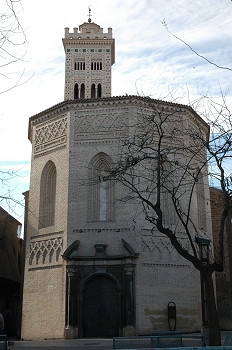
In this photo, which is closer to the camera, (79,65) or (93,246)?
(93,246)

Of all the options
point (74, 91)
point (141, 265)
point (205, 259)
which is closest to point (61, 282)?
point (141, 265)

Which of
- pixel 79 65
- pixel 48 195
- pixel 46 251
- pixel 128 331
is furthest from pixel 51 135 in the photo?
pixel 79 65

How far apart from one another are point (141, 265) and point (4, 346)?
10.5 m

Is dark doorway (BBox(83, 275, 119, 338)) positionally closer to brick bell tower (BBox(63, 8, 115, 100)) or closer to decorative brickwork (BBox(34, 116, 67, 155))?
decorative brickwork (BBox(34, 116, 67, 155))

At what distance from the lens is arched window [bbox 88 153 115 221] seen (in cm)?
2003

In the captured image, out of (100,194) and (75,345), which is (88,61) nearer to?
(100,194)

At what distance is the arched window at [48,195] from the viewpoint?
834 inches

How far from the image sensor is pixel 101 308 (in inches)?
725

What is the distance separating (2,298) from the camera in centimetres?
2698

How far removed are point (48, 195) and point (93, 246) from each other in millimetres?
3991

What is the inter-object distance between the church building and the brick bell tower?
10938mm

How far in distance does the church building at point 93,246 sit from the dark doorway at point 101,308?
0.04m

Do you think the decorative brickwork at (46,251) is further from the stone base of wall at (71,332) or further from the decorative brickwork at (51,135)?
the decorative brickwork at (51,135)

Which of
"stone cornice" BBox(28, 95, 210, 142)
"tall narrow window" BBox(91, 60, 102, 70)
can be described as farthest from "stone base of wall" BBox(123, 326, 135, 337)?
"tall narrow window" BBox(91, 60, 102, 70)
